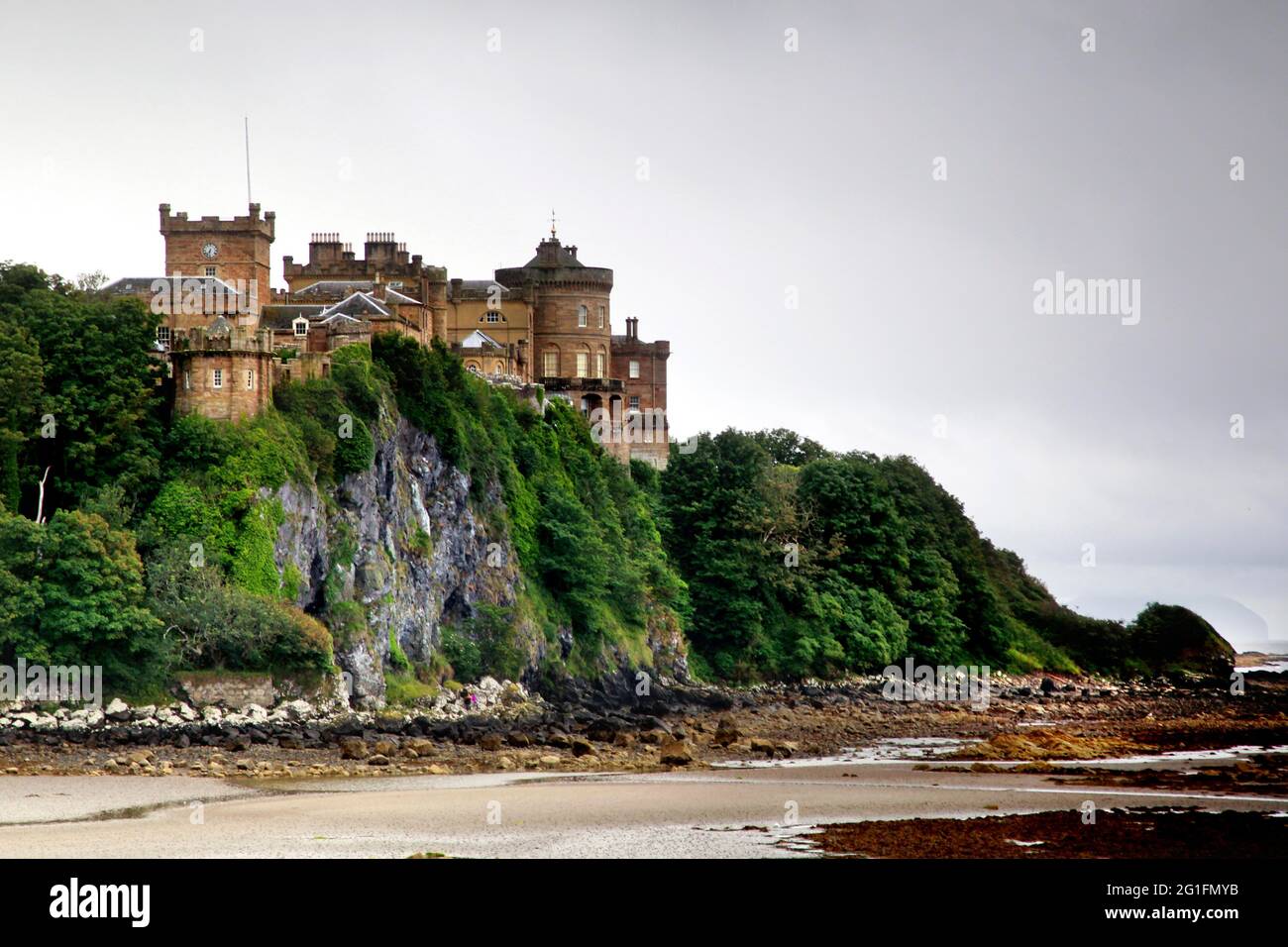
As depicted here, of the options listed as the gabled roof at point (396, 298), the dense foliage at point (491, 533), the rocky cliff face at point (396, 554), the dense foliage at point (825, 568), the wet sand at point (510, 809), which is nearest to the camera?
the wet sand at point (510, 809)

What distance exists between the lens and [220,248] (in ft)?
283

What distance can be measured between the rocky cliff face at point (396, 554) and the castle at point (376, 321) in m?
4.70

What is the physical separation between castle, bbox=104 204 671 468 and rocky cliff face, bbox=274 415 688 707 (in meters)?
4.70

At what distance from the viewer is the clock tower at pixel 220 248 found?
86.0 m

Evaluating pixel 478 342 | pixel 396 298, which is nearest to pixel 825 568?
pixel 478 342

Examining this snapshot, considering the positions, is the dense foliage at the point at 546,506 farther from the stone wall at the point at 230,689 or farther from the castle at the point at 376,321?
the stone wall at the point at 230,689

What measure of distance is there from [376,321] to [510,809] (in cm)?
4635

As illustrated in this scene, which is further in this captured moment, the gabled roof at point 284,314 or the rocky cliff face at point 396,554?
the gabled roof at point 284,314

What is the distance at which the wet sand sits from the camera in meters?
32.5

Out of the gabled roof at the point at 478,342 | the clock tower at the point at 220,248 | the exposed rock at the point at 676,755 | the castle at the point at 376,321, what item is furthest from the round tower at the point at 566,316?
the exposed rock at the point at 676,755

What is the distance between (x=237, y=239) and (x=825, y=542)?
36.1 m

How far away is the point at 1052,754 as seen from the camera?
2120 inches

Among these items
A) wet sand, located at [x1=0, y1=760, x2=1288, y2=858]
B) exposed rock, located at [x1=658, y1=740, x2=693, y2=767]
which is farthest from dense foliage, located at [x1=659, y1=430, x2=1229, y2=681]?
wet sand, located at [x1=0, y1=760, x2=1288, y2=858]
